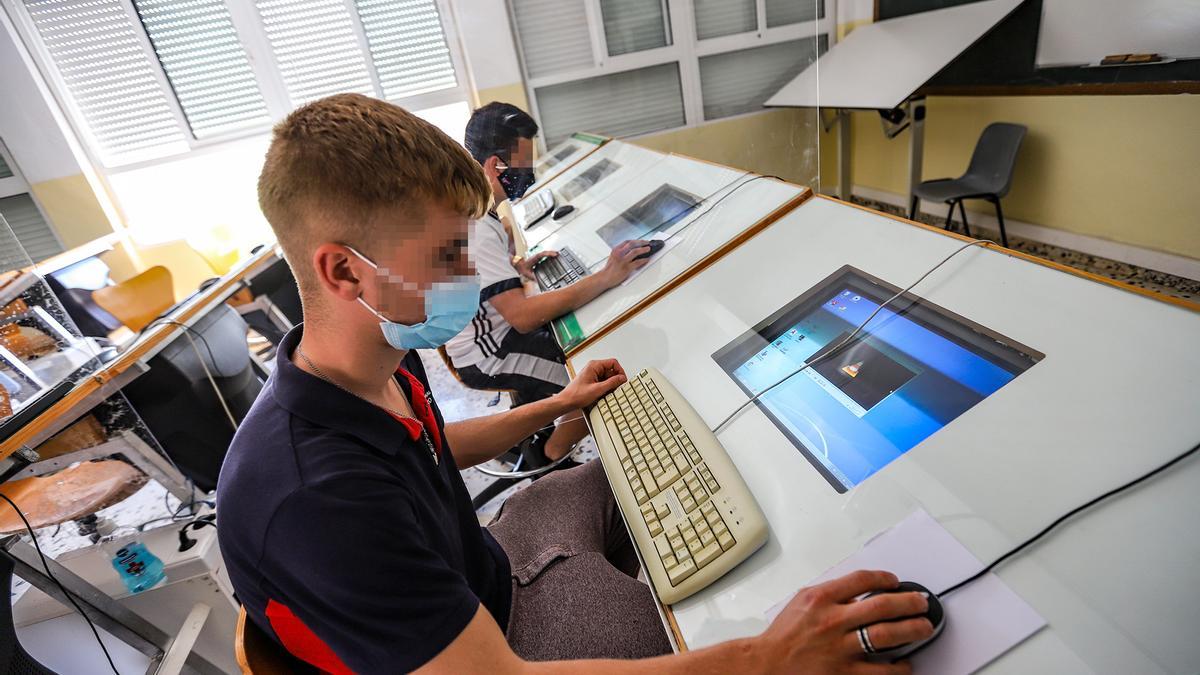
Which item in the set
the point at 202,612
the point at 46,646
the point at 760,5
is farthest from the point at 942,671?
the point at 46,646

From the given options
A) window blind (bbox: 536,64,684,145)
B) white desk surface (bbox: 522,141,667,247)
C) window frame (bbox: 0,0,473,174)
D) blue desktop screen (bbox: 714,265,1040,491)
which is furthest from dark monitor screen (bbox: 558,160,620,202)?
blue desktop screen (bbox: 714,265,1040,491)

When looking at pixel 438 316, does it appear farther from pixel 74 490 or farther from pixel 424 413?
pixel 74 490

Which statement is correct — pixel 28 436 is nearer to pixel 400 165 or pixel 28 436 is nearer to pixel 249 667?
A: pixel 249 667

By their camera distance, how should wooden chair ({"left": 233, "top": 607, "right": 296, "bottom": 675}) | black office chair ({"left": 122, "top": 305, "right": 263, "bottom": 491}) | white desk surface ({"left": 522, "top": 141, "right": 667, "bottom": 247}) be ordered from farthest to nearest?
white desk surface ({"left": 522, "top": 141, "right": 667, "bottom": 247}) < black office chair ({"left": 122, "top": 305, "right": 263, "bottom": 491}) < wooden chair ({"left": 233, "top": 607, "right": 296, "bottom": 675})

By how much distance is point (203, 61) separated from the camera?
160cm

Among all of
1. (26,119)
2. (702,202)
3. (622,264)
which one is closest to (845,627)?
(622,264)

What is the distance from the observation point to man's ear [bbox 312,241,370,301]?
0.66 metres

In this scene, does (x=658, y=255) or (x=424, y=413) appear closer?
(x=424, y=413)

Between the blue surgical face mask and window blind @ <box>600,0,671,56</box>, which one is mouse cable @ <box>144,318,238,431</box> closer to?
the blue surgical face mask

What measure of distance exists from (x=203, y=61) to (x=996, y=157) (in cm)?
360

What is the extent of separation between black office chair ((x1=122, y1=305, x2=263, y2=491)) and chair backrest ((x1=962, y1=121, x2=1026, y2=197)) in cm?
352

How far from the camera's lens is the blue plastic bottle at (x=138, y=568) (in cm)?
132

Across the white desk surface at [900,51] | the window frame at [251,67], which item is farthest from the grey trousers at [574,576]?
the white desk surface at [900,51]

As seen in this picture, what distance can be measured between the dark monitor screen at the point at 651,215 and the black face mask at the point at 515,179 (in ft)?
1.12
